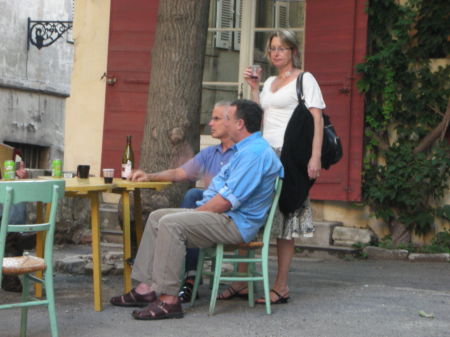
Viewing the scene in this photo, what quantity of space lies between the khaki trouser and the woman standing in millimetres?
572

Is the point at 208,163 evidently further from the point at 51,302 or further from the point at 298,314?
the point at 51,302

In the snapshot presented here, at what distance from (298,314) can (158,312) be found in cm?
90

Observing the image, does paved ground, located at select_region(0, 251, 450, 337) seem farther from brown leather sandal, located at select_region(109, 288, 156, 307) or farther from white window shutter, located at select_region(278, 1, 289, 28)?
white window shutter, located at select_region(278, 1, 289, 28)

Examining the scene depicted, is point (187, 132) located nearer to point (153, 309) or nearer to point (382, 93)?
point (153, 309)

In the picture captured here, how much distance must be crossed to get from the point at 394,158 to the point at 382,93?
0.65 metres

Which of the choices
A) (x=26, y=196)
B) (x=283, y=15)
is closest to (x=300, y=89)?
(x=26, y=196)

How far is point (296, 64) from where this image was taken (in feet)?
22.1

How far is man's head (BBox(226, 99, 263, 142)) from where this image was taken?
20.5 ft

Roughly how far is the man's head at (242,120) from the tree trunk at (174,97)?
3.98 ft

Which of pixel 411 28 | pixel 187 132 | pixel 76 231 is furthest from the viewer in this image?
pixel 76 231

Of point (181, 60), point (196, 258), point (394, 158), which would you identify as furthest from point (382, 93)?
point (196, 258)

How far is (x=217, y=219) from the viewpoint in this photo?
605cm

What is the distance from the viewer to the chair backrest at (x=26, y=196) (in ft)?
16.0

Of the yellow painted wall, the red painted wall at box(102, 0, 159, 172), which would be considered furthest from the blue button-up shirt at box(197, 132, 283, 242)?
the yellow painted wall
